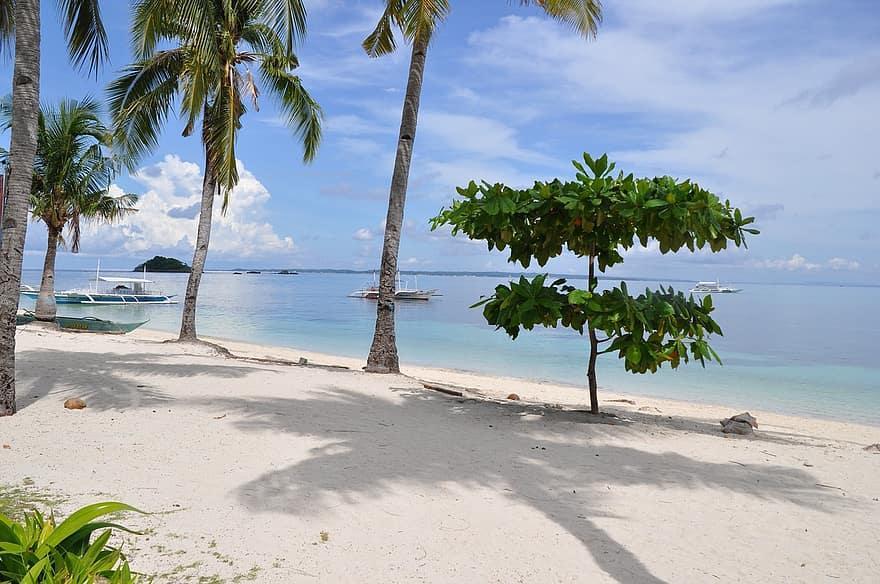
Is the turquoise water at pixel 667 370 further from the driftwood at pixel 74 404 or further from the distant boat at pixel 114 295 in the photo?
the driftwood at pixel 74 404

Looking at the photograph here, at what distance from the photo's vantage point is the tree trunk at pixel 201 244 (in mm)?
15789

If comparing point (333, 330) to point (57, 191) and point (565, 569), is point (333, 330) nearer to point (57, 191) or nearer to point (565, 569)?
point (57, 191)

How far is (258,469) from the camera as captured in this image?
5.08m

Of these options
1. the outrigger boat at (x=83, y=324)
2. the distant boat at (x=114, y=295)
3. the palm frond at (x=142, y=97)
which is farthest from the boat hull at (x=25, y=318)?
the distant boat at (x=114, y=295)

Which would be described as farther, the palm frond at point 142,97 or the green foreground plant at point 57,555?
the palm frond at point 142,97

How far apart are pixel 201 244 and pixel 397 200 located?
22.2 feet

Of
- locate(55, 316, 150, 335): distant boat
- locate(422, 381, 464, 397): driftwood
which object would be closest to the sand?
locate(422, 381, 464, 397): driftwood

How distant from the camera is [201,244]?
52.4 ft

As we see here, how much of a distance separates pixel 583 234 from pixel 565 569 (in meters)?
4.77

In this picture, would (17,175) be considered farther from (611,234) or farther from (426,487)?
(611,234)

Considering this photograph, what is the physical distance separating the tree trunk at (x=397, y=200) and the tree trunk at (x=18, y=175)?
5859 millimetres

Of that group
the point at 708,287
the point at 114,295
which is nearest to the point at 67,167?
the point at 114,295

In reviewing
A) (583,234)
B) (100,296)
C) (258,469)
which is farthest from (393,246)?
(100,296)

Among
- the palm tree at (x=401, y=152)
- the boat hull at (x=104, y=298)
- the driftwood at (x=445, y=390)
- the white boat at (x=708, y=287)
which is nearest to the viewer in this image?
the driftwood at (x=445, y=390)
